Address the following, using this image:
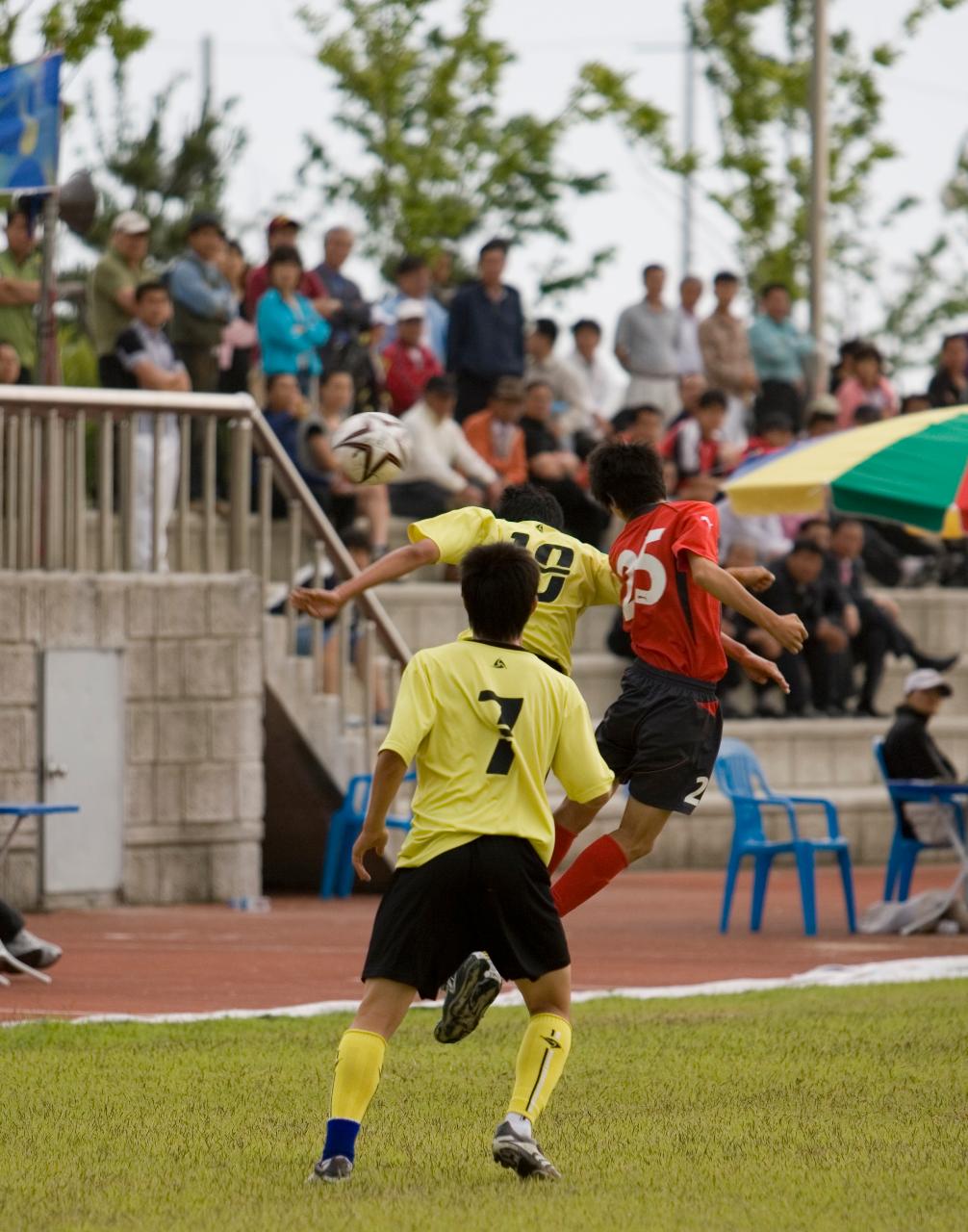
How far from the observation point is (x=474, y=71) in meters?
30.8

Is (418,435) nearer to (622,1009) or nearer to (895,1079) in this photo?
(622,1009)

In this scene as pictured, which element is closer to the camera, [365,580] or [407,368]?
[365,580]

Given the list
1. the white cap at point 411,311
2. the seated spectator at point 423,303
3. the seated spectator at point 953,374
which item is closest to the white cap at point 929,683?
the white cap at point 411,311

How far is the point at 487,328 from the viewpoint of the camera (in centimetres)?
1934

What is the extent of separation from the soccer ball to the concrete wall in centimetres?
488

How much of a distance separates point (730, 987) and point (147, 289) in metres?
6.77

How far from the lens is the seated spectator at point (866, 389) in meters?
22.0

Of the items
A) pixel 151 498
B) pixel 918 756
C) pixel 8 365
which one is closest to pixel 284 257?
pixel 8 365

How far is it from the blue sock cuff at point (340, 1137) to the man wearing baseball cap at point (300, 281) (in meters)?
12.0

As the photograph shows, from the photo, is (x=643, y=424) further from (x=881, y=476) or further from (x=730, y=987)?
(x=730, y=987)

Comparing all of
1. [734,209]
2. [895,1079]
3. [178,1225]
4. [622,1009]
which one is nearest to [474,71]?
[734,209]

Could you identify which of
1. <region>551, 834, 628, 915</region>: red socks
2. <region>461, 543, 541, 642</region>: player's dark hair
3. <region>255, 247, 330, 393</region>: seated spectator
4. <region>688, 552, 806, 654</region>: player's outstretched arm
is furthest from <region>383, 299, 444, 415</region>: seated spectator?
<region>461, 543, 541, 642</region>: player's dark hair

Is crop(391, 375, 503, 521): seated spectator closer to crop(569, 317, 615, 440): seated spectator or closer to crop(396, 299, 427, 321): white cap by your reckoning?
crop(396, 299, 427, 321): white cap

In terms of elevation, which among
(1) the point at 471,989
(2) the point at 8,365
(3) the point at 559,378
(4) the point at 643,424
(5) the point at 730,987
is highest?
(3) the point at 559,378
